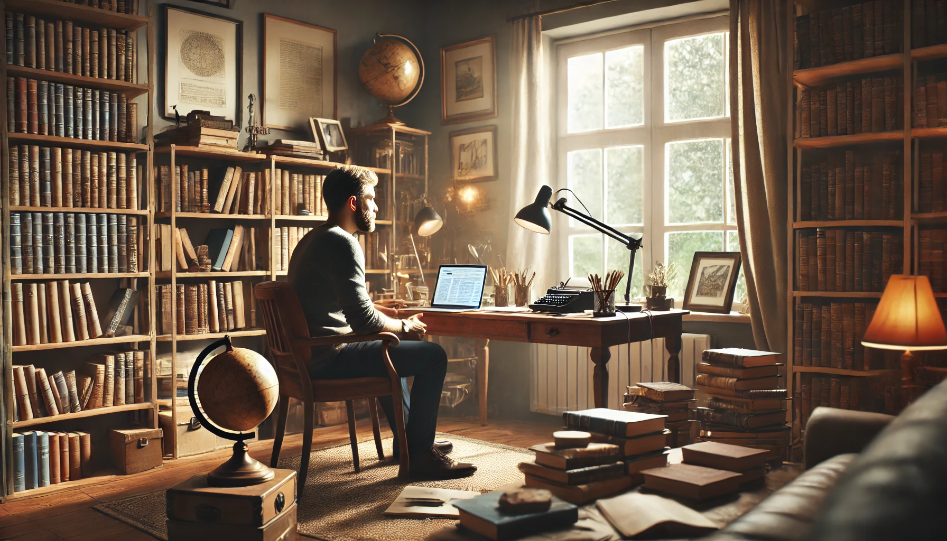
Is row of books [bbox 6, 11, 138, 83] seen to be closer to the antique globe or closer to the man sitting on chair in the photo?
the man sitting on chair

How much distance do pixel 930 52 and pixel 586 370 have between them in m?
2.45

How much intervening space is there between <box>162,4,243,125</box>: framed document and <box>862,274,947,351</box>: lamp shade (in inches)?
143

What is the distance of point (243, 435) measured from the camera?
95.9 inches

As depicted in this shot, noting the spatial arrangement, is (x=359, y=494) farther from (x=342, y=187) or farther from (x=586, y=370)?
(x=586, y=370)

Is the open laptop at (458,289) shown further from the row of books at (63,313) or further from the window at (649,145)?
the row of books at (63,313)

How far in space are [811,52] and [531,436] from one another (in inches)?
99.5

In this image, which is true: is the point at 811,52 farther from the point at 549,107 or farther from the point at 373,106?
the point at 373,106

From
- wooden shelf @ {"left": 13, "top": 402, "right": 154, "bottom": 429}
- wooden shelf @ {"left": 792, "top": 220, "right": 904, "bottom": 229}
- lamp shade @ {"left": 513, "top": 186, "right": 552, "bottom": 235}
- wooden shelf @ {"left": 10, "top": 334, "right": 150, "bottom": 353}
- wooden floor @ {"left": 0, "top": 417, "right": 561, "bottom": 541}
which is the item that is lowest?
wooden floor @ {"left": 0, "top": 417, "right": 561, "bottom": 541}

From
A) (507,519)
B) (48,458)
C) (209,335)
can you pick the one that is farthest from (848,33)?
(48,458)

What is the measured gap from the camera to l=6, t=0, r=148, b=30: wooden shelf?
11.4ft

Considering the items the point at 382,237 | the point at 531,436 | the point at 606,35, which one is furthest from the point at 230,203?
the point at 606,35

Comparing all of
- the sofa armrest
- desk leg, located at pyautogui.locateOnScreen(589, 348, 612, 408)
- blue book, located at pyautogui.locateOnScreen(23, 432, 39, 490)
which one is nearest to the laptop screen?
desk leg, located at pyautogui.locateOnScreen(589, 348, 612, 408)

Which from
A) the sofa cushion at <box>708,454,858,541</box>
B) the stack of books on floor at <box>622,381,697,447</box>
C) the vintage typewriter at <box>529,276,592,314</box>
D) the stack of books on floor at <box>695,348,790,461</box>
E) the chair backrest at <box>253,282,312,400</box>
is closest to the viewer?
the sofa cushion at <box>708,454,858,541</box>

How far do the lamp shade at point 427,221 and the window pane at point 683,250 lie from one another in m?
1.45
